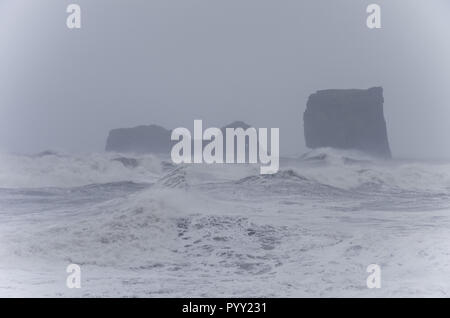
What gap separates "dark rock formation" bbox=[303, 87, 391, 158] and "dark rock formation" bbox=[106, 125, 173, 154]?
20.7 feet

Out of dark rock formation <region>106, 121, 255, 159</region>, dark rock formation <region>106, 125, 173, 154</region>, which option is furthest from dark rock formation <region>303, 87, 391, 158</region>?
dark rock formation <region>106, 125, 173, 154</region>

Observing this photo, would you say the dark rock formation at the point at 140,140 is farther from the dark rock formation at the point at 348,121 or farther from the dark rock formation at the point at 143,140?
the dark rock formation at the point at 348,121

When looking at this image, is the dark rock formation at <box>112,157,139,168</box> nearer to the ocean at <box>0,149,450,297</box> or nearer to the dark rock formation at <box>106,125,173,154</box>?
the ocean at <box>0,149,450,297</box>

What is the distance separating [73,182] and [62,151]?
8.58 ft

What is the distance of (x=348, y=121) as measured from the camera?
71.9ft

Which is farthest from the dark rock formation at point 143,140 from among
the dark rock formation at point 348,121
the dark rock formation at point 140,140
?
the dark rock formation at point 348,121

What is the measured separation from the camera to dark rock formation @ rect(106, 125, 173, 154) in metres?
15.1

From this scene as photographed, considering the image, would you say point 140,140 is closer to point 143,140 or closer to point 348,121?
point 143,140

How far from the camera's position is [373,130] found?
68.6 ft

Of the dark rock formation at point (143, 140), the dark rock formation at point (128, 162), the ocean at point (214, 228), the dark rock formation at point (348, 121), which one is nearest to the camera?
the ocean at point (214, 228)

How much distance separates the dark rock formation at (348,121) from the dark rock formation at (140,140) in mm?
6313

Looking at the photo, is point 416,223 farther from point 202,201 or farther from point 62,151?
point 62,151

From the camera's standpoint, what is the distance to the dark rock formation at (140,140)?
49.6 feet
